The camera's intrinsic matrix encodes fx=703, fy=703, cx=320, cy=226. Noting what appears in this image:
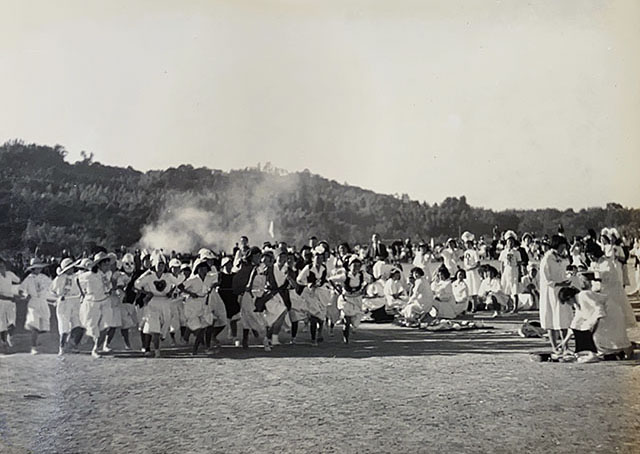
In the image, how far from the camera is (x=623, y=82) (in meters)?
4.57

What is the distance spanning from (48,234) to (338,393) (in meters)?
2.17

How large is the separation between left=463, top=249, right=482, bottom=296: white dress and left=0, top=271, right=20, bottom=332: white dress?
3.25 metres

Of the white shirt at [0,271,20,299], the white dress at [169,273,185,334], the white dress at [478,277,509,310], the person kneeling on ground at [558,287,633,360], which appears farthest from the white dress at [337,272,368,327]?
the white shirt at [0,271,20,299]

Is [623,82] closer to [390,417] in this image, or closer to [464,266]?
[464,266]

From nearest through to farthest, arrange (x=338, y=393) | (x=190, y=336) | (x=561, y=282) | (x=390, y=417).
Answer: (x=390, y=417), (x=338, y=393), (x=561, y=282), (x=190, y=336)

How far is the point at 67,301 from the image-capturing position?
5.30m

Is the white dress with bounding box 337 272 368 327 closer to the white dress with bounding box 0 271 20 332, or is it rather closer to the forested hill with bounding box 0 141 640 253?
the forested hill with bounding box 0 141 640 253

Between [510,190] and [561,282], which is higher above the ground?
[510,190]

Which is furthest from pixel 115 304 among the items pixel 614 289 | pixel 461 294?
pixel 614 289

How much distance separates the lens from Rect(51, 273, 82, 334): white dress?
16.6 feet

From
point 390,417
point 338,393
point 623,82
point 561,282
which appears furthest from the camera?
point 561,282

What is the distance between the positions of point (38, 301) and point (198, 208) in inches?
63.4

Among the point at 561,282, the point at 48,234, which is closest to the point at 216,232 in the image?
the point at 48,234

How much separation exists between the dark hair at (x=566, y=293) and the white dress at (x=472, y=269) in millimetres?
616
